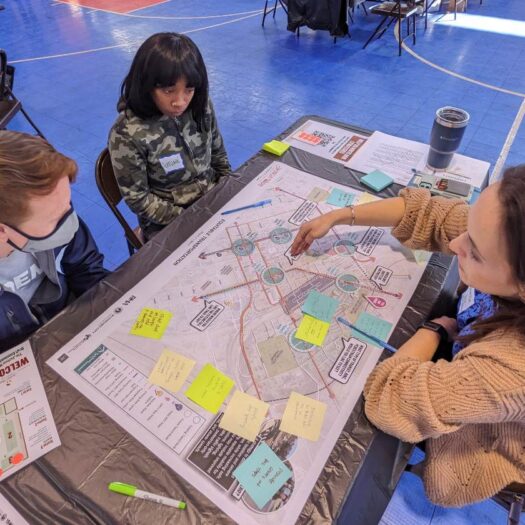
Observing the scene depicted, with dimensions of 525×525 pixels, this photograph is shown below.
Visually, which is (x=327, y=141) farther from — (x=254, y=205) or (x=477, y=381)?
(x=477, y=381)

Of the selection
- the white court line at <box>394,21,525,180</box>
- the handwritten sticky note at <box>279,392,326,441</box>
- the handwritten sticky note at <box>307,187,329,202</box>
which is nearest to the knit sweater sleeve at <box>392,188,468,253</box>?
the handwritten sticky note at <box>307,187,329,202</box>

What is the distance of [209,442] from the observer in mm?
710

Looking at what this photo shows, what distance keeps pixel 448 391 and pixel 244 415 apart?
37 centimetres

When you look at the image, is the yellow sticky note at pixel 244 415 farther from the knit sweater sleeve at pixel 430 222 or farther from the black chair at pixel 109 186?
the black chair at pixel 109 186

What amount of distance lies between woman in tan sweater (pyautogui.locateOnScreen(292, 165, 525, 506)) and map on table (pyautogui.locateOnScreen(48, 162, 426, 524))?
0.09 m

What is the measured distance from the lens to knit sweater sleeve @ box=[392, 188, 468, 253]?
0.96 meters

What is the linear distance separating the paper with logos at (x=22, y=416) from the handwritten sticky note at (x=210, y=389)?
270 mm

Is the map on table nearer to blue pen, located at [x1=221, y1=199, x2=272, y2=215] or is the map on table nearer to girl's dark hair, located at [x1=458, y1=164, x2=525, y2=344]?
blue pen, located at [x1=221, y1=199, x2=272, y2=215]

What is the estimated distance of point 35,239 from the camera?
0.85 metres

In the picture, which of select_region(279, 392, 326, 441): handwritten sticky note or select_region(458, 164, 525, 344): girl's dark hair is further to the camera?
select_region(279, 392, 326, 441): handwritten sticky note

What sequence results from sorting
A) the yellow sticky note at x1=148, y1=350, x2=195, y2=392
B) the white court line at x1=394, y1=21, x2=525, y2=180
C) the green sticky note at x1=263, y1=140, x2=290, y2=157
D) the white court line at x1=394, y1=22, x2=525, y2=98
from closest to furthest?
the yellow sticky note at x1=148, y1=350, x2=195, y2=392 < the green sticky note at x1=263, y1=140, x2=290, y2=157 < the white court line at x1=394, y1=21, x2=525, y2=180 < the white court line at x1=394, y1=22, x2=525, y2=98

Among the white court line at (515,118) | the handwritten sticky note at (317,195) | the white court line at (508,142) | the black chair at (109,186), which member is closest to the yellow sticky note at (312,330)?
the handwritten sticky note at (317,195)

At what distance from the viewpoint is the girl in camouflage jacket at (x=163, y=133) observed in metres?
1.17

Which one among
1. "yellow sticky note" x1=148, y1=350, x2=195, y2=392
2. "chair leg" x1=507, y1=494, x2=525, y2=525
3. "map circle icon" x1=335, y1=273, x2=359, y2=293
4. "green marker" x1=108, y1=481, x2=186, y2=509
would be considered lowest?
"chair leg" x1=507, y1=494, x2=525, y2=525
